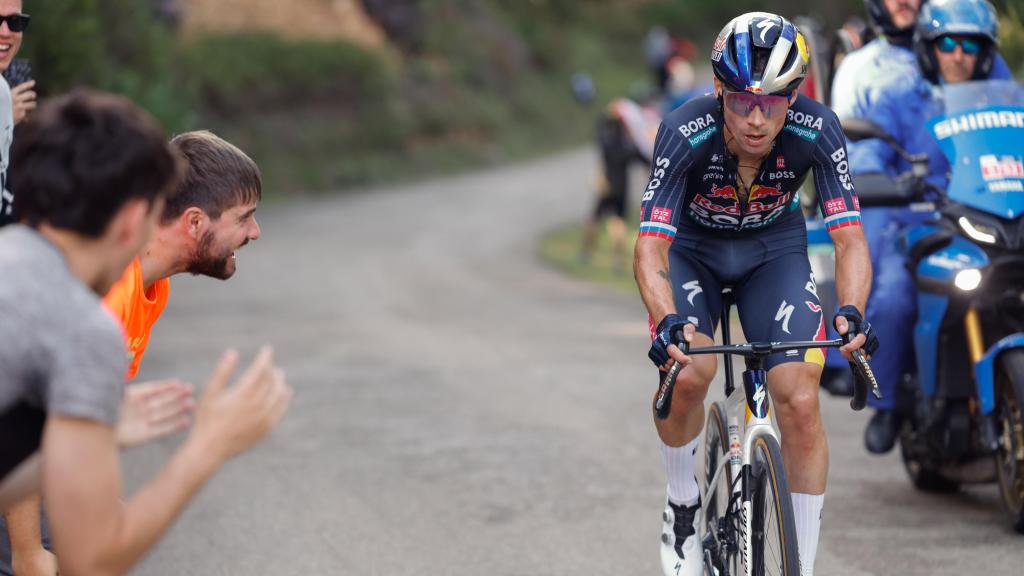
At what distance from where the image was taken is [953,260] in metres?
7.01

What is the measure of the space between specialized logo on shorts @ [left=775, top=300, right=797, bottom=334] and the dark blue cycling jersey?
1.09 feet

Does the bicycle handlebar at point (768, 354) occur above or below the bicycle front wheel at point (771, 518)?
above

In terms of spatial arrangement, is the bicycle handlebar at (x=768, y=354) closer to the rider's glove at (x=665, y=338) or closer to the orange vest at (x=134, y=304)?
the rider's glove at (x=665, y=338)

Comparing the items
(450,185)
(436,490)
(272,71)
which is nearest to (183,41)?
(272,71)

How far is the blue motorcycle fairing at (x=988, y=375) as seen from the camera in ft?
22.2

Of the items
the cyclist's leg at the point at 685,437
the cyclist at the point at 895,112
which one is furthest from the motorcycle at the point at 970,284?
the cyclist's leg at the point at 685,437

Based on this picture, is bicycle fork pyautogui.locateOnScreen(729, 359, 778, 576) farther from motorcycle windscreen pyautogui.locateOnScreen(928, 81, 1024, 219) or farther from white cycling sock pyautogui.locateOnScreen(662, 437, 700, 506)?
motorcycle windscreen pyautogui.locateOnScreen(928, 81, 1024, 219)

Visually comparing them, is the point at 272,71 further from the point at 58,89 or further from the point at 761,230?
the point at 761,230

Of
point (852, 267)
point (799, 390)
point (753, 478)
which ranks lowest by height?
point (753, 478)

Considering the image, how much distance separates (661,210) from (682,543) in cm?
124

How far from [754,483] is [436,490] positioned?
3455mm

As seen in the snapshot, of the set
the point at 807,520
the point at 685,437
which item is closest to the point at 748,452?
the point at 807,520

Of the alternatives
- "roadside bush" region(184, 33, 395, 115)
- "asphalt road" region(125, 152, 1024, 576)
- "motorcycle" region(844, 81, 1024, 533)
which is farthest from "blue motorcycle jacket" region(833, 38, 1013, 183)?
"roadside bush" region(184, 33, 395, 115)

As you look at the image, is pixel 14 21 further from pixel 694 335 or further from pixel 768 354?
pixel 768 354
